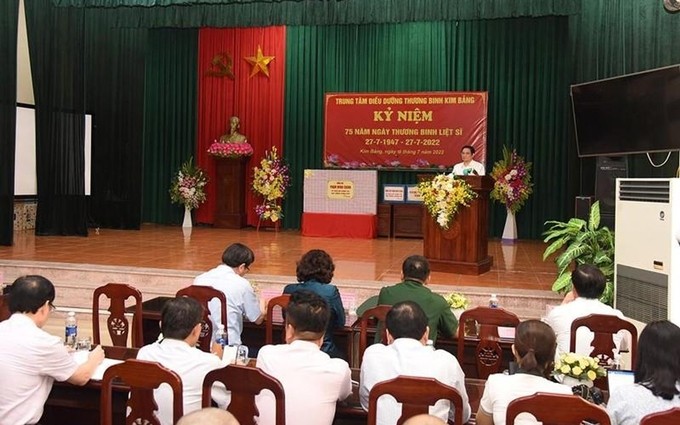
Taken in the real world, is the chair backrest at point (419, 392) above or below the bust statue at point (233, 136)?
below

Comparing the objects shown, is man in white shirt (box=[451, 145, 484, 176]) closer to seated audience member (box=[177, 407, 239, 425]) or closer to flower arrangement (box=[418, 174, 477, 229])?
flower arrangement (box=[418, 174, 477, 229])

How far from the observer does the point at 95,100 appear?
36.8ft

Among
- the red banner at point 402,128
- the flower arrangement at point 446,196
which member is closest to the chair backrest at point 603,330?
the flower arrangement at point 446,196

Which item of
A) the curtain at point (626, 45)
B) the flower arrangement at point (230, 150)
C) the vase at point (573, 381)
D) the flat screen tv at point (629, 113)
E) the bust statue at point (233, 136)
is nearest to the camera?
the vase at point (573, 381)

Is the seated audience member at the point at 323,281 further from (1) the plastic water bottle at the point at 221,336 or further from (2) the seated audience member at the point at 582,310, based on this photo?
(2) the seated audience member at the point at 582,310

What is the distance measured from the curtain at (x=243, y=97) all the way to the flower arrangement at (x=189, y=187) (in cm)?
26

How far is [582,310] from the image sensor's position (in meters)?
3.32

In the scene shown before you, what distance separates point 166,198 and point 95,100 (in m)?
2.37

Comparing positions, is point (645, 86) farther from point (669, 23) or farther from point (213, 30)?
point (213, 30)

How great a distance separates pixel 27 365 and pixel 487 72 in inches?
384

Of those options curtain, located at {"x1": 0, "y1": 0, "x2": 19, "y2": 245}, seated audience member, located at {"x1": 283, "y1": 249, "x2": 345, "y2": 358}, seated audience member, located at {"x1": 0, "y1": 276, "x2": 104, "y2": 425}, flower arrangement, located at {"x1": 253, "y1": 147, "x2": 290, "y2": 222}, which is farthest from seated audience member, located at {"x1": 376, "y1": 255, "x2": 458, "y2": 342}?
flower arrangement, located at {"x1": 253, "y1": 147, "x2": 290, "y2": 222}

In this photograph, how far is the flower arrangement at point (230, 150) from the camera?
11633mm

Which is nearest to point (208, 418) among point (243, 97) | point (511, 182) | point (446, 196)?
point (446, 196)

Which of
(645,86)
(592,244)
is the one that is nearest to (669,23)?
(645,86)
